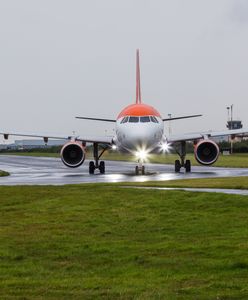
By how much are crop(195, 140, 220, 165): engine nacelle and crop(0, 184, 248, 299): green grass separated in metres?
17.9

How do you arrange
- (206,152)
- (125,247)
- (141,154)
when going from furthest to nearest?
(206,152) < (141,154) < (125,247)

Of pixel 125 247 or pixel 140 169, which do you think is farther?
pixel 140 169

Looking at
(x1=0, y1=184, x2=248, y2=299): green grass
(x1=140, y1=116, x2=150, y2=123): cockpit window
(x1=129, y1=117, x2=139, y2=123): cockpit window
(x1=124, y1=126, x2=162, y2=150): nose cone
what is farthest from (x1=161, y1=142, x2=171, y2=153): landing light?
(x1=0, y1=184, x2=248, y2=299): green grass

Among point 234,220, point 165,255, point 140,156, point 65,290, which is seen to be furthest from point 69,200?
point 140,156

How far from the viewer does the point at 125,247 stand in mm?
10977

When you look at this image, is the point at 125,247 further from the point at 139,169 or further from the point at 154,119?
the point at 154,119

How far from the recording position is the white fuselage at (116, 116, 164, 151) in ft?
113

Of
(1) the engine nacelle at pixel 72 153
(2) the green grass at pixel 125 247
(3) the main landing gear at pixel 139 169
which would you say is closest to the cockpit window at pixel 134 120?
(3) the main landing gear at pixel 139 169

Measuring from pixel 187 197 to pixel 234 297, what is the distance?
35.1 ft

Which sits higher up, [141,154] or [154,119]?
[154,119]

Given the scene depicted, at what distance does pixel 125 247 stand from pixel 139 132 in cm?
2344

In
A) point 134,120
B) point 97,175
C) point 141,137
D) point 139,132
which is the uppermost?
point 134,120

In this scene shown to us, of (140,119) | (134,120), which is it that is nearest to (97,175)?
(134,120)

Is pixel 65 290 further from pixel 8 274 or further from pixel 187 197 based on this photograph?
pixel 187 197
